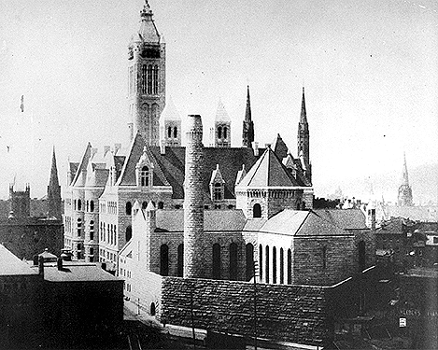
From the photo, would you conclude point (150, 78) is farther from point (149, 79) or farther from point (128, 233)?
point (128, 233)

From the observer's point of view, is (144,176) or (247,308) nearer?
(247,308)

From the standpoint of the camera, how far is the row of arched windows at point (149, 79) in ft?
232

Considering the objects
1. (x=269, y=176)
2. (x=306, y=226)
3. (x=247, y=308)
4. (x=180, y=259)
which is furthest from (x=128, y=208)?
(x=306, y=226)

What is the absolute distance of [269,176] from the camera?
46.8m

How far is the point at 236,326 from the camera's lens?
39.0 meters

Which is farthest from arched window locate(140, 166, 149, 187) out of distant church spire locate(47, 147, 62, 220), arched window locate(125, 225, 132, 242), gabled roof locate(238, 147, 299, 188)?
distant church spire locate(47, 147, 62, 220)

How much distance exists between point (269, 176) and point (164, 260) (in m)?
8.84

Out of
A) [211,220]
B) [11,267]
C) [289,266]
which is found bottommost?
[289,266]

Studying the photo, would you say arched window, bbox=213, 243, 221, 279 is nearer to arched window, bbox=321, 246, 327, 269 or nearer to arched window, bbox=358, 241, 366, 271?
arched window, bbox=321, 246, 327, 269

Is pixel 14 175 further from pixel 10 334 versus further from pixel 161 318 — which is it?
pixel 161 318

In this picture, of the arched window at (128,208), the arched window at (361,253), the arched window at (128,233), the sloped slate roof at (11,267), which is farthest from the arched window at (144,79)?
the sloped slate roof at (11,267)

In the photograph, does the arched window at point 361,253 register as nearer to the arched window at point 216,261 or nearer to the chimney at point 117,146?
the arched window at point 216,261

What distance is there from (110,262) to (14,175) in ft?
69.2

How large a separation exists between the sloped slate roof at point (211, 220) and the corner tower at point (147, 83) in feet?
86.3
